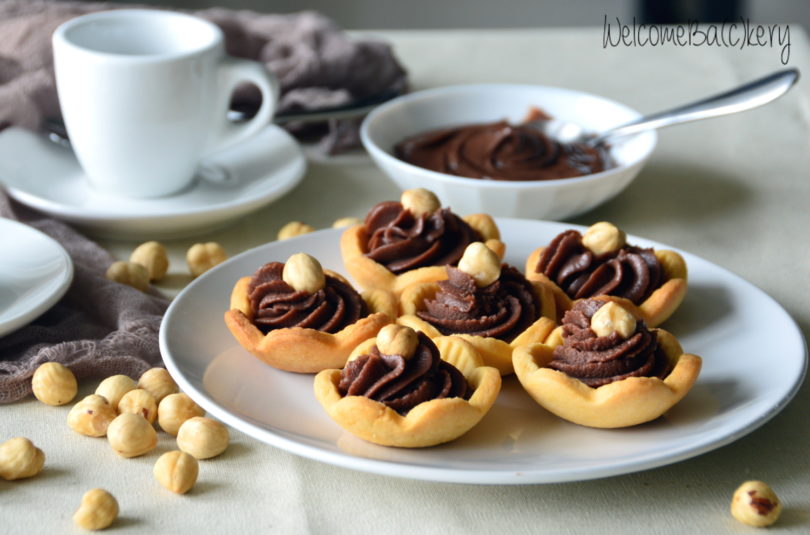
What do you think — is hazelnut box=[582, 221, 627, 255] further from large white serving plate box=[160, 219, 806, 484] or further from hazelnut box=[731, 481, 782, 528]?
hazelnut box=[731, 481, 782, 528]

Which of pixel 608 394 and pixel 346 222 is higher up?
pixel 608 394

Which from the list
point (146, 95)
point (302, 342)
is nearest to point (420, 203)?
point (302, 342)

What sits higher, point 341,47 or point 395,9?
point 341,47

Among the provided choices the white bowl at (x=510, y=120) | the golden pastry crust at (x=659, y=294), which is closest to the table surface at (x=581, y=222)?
the white bowl at (x=510, y=120)

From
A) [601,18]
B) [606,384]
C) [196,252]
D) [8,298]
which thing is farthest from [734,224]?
[601,18]

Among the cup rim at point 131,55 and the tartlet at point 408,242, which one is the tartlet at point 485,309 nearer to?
the tartlet at point 408,242

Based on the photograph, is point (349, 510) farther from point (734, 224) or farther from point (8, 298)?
point (734, 224)

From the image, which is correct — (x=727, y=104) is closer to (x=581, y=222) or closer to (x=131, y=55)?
(x=581, y=222)
